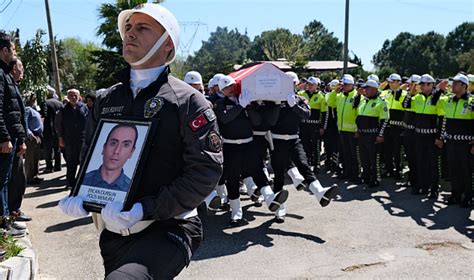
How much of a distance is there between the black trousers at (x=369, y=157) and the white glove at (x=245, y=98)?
11.8 feet

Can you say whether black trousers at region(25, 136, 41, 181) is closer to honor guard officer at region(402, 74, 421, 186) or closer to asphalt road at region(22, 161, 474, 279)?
asphalt road at region(22, 161, 474, 279)

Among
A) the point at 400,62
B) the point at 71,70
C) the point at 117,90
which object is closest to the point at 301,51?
the point at 71,70

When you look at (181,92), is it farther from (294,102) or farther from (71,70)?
(71,70)

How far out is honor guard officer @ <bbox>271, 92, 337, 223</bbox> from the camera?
23.4ft

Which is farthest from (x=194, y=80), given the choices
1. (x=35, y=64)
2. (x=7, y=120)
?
(x=35, y=64)

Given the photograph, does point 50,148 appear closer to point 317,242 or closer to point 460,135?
point 317,242

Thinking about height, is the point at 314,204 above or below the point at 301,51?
below

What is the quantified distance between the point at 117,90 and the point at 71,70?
46.6 m

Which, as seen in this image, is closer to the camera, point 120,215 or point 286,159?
point 120,215

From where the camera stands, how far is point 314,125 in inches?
455

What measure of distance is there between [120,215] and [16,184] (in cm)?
445

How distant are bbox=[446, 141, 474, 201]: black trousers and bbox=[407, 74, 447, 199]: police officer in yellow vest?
19.7 inches

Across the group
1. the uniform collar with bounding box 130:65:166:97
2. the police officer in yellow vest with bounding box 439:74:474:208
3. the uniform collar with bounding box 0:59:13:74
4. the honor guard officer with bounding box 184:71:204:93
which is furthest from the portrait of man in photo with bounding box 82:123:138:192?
the police officer in yellow vest with bounding box 439:74:474:208

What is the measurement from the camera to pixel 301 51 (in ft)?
129
